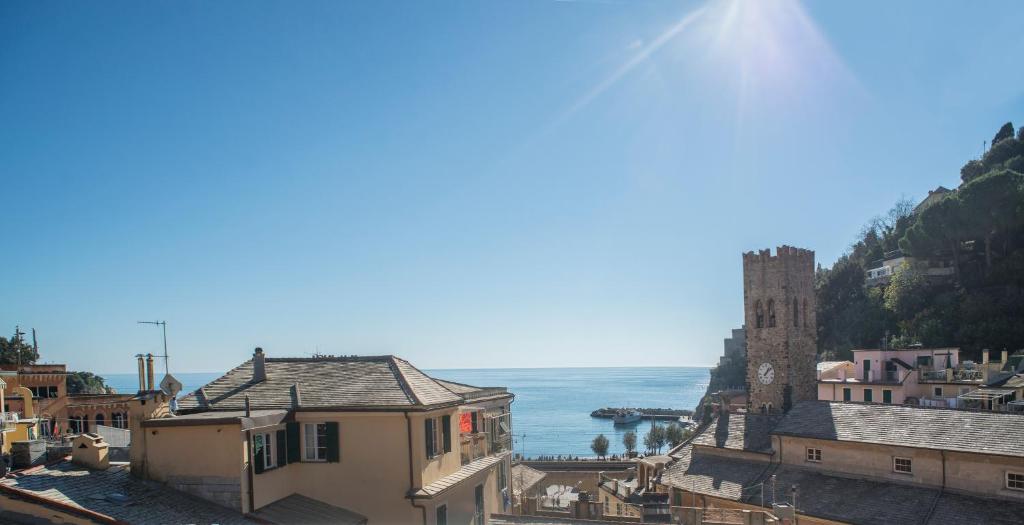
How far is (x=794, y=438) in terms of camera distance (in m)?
29.8

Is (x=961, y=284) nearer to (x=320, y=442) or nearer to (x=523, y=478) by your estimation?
(x=523, y=478)

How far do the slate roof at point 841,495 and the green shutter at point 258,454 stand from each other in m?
21.7

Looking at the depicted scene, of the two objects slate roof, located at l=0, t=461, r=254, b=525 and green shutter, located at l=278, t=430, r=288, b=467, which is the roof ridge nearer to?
green shutter, located at l=278, t=430, r=288, b=467

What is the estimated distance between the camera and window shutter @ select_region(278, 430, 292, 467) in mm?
15984

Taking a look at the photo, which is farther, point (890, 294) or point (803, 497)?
point (890, 294)

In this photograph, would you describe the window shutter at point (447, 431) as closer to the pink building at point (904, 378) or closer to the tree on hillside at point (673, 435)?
the pink building at point (904, 378)

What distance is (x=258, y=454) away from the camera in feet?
48.6

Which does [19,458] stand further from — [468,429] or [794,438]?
[794,438]

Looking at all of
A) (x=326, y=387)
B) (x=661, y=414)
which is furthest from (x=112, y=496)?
(x=661, y=414)

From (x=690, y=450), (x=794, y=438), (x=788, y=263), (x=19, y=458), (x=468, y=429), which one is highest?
(x=788, y=263)

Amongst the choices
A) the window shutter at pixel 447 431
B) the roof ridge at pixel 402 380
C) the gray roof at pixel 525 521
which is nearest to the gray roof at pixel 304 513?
the window shutter at pixel 447 431

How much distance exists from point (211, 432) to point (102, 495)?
2.36 meters

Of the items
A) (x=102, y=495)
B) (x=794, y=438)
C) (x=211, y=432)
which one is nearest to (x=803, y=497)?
(x=794, y=438)

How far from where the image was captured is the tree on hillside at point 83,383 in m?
66.8
